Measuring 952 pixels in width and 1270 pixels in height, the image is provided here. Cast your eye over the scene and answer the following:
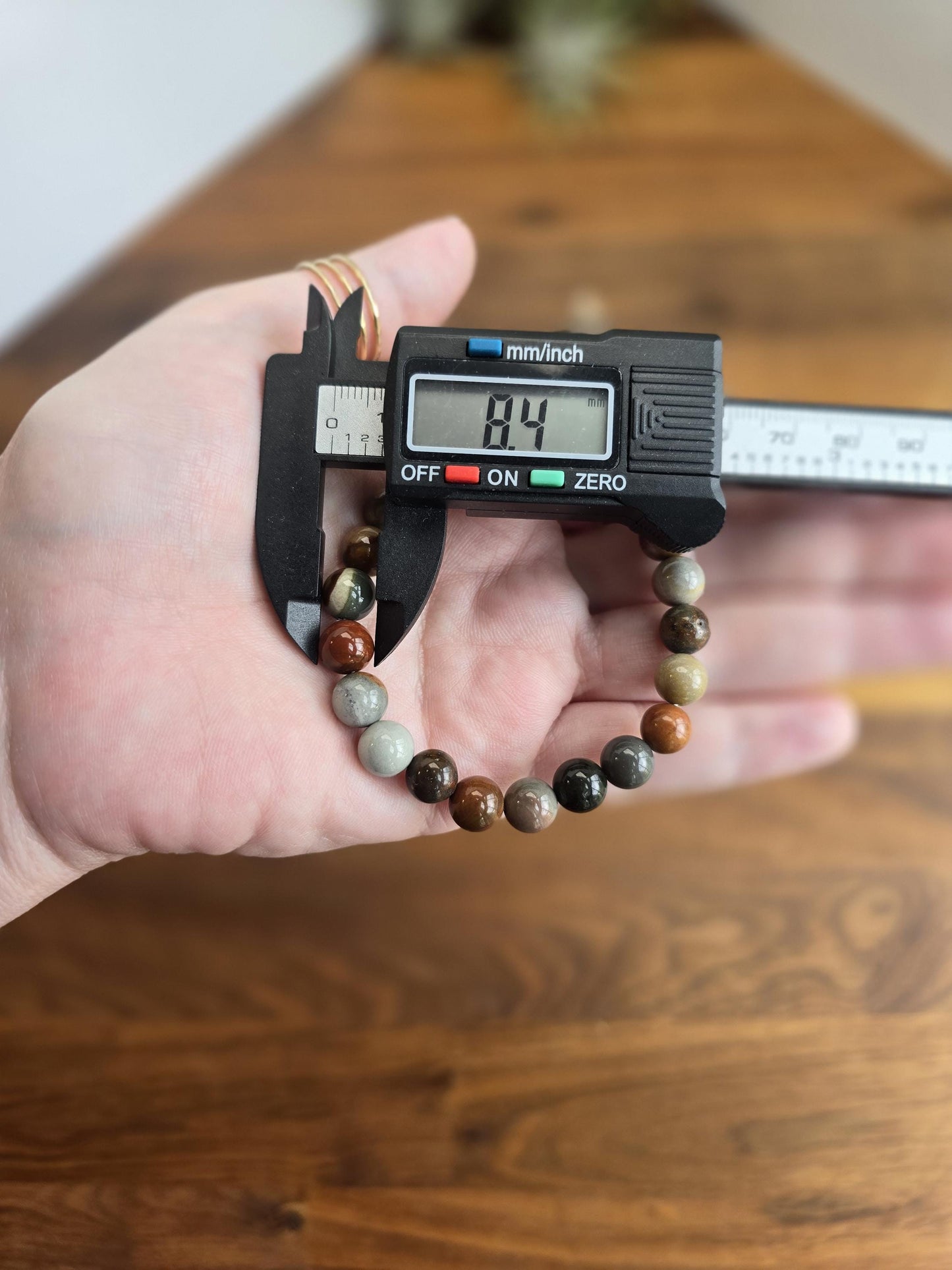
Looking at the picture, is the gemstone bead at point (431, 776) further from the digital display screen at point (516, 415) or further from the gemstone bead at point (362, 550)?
the digital display screen at point (516, 415)

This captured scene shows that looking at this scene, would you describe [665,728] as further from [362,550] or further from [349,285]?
[349,285]

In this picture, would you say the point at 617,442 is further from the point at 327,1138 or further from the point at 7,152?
the point at 7,152

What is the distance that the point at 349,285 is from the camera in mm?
1450

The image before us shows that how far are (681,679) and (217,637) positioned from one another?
615 millimetres

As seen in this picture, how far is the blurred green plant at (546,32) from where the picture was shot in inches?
93.2

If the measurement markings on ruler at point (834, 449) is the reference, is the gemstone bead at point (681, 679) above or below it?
below

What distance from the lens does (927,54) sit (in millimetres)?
2141

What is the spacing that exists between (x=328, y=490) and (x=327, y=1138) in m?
0.96

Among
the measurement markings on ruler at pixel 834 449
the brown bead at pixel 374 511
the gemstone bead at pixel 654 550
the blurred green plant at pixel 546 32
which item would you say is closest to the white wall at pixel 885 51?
the blurred green plant at pixel 546 32

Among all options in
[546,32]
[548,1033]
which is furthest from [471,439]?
[546,32]

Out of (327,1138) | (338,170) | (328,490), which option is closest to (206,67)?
(338,170)

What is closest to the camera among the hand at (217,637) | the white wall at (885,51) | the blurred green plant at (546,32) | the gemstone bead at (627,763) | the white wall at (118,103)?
the hand at (217,637)

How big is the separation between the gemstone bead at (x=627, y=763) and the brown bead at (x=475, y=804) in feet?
0.50

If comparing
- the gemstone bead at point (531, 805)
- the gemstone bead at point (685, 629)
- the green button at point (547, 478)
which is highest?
the green button at point (547, 478)
